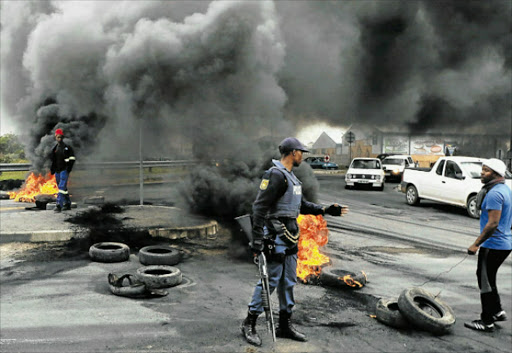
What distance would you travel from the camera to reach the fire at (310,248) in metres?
5.46

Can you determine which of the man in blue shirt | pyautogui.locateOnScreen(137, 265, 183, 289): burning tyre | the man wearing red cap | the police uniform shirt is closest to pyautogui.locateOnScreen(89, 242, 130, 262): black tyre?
pyautogui.locateOnScreen(137, 265, 183, 289): burning tyre

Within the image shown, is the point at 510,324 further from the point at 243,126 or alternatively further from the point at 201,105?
the point at 201,105

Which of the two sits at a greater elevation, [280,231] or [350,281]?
[280,231]

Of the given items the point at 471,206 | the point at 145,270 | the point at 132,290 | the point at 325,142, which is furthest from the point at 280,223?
the point at 325,142

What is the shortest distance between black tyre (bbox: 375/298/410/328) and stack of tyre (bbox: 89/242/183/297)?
2484 millimetres

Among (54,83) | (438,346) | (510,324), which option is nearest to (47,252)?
(438,346)

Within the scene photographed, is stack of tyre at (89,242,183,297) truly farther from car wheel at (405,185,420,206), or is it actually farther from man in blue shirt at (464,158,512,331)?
car wheel at (405,185,420,206)

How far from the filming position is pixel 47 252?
6.51 m

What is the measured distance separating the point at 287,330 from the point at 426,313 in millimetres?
1445

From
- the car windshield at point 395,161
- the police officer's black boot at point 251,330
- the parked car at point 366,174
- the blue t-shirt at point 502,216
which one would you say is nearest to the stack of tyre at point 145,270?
the police officer's black boot at point 251,330

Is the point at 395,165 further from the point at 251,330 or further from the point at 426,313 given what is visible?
the point at 251,330

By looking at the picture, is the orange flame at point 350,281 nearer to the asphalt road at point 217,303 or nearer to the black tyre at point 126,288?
the asphalt road at point 217,303

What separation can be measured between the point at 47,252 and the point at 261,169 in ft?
18.2

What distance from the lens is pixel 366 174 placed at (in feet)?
59.6
